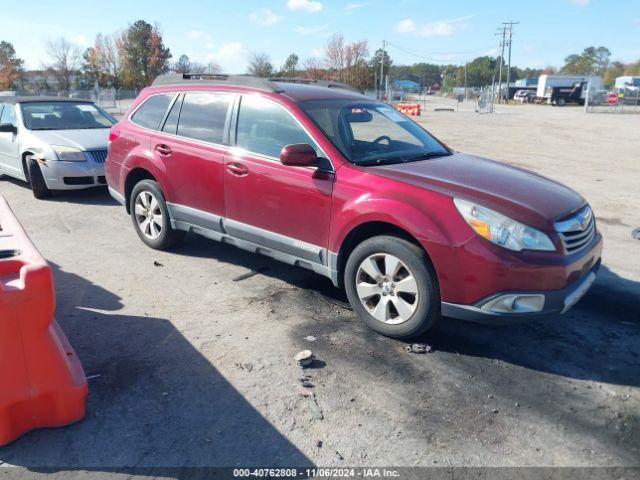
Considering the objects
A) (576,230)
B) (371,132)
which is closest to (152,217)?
(371,132)

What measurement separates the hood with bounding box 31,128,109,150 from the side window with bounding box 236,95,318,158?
15.2 feet

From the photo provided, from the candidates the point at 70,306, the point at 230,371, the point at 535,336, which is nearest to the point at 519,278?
the point at 535,336

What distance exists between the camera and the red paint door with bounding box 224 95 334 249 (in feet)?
14.1

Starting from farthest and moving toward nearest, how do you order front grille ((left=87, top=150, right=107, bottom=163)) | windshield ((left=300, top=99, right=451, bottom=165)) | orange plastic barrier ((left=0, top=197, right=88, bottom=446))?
front grille ((left=87, top=150, right=107, bottom=163)) → windshield ((left=300, top=99, right=451, bottom=165)) → orange plastic barrier ((left=0, top=197, right=88, bottom=446))

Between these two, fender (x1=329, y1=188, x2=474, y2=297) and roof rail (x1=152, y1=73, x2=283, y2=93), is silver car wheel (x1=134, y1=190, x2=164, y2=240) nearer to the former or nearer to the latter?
roof rail (x1=152, y1=73, x2=283, y2=93)

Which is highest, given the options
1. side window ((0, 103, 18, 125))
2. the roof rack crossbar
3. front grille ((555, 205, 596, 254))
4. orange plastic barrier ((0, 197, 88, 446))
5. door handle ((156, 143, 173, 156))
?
the roof rack crossbar

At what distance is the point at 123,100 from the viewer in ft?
166

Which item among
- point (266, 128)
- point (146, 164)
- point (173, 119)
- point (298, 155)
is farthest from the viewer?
point (146, 164)

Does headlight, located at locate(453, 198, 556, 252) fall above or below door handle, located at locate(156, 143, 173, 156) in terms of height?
below

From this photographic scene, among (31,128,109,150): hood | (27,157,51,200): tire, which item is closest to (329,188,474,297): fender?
(31,128,109,150): hood

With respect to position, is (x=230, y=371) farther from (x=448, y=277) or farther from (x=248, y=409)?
(x=448, y=277)

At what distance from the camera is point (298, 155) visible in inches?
163

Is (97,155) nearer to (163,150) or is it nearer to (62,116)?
(62,116)

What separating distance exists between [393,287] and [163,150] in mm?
3039
